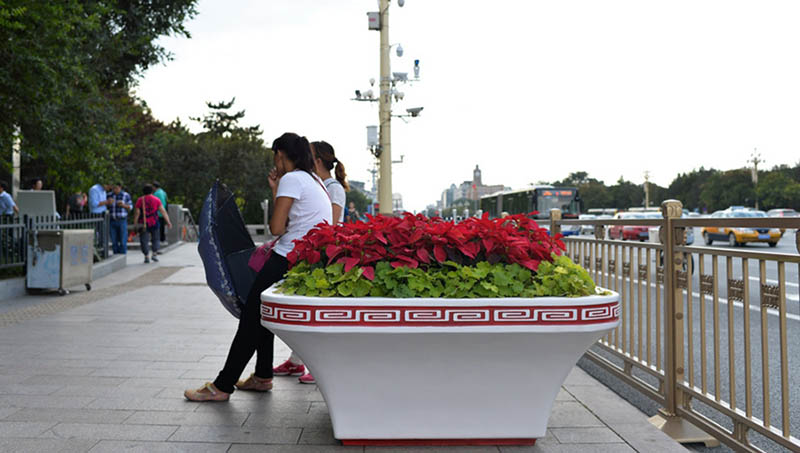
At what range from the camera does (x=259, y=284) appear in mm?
4125

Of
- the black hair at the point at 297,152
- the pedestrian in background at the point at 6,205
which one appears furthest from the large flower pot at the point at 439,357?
the pedestrian in background at the point at 6,205

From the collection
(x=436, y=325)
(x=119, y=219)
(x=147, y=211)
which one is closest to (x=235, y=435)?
(x=436, y=325)

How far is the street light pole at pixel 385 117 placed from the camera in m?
19.3

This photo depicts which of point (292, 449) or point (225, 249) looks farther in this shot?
point (225, 249)

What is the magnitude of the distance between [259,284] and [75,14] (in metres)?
9.61

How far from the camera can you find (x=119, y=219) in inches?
581

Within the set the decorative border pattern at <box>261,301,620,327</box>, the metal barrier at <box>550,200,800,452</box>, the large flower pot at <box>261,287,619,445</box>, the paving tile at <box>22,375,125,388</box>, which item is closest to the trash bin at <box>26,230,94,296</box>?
the paving tile at <box>22,375,125,388</box>

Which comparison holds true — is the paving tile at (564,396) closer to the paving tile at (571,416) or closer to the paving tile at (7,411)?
the paving tile at (571,416)

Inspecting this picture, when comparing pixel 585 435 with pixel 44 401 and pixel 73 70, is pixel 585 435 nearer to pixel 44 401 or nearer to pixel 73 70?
pixel 44 401

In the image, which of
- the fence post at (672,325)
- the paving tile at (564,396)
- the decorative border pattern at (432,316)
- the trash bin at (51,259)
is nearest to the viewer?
the decorative border pattern at (432,316)

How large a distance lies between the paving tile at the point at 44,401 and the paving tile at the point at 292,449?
Result: 1.36 m

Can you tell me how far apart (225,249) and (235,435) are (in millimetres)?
1187

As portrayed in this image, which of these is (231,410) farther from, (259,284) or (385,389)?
(385,389)

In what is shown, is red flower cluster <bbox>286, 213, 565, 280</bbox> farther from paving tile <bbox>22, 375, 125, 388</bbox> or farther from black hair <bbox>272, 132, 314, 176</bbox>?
paving tile <bbox>22, 375, 125, 388</bbox>
